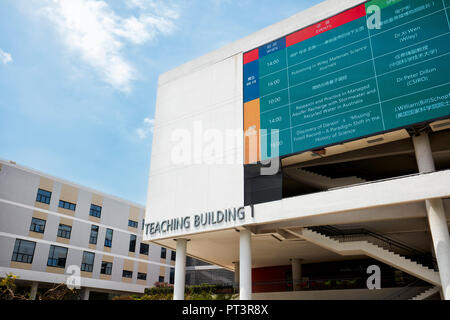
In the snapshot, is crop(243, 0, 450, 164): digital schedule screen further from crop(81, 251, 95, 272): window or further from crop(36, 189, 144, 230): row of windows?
crop(81, 251, 95, 272): window

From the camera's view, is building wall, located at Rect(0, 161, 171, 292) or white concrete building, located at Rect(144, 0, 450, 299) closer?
white concrete building, located at Rect(144, 0, 450, 299)

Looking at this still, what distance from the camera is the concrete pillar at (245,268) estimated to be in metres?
21.7

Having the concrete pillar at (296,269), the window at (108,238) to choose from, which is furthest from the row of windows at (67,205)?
the concrete pillar at (296,269)

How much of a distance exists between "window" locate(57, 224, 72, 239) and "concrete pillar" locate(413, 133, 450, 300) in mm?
41758

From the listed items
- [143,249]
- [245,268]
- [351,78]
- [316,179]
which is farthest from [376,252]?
[143,249]

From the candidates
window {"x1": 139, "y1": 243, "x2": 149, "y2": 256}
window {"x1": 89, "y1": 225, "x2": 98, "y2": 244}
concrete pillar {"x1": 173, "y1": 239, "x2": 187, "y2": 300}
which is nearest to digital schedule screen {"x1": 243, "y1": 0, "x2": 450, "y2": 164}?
concrete pillar {"x1": 173, "y1": 239, "x2": 187, "y2": 300}

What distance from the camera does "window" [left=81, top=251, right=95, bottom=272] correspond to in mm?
A: 49406

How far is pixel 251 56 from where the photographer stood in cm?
2583

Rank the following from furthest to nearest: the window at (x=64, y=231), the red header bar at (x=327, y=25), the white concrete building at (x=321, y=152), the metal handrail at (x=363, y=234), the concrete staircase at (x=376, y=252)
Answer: the window at (x=64, y=231) → the metal handrail at (x=363, y=234) → the red header bar at (x=327, y=25) → the concrete staircase at (x=376, y=252) → the white concrete building at (x=321, y=152)

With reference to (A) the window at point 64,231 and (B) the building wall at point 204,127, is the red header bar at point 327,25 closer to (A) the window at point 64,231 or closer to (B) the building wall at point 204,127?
(B) the building wall at point 204,127

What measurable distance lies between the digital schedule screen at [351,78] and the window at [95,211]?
3491 centimetres

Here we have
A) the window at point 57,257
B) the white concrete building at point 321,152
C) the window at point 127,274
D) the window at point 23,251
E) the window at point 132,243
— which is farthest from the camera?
the window at point 132,243

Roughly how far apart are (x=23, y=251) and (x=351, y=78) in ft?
129
